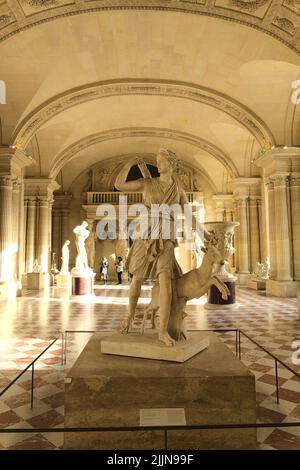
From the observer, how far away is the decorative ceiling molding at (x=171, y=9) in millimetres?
8477

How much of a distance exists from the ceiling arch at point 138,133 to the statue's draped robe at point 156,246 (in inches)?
587

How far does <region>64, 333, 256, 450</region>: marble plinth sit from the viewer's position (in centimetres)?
251

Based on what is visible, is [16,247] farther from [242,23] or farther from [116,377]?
[116,377]

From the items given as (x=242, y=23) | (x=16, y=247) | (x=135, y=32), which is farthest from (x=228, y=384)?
(x=16, y=247)

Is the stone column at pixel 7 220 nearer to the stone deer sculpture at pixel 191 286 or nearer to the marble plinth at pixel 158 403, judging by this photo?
the stone deer sculpture at pixel 191 286

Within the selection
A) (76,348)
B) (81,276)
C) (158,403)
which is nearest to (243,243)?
(81,276)

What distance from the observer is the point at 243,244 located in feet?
58.9

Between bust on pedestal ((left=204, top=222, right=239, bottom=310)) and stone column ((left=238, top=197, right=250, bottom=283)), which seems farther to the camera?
stone column ((left=238, top=197, right=250, bottom=283))

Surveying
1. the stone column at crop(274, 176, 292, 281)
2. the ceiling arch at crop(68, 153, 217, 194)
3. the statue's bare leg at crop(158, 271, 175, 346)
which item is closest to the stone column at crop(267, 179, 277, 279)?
the stone column at crop(274, 176, 292, 281)

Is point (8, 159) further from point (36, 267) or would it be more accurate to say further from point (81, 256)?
point (36, 267)

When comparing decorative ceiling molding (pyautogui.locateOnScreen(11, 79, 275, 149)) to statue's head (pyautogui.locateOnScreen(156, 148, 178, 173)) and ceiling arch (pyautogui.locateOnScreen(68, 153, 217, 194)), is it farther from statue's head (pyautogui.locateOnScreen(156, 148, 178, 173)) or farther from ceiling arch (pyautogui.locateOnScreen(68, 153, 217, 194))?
statue's head (pyautogui.locateOnScreen(156, 148, 178, 173))

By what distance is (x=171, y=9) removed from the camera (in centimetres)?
891

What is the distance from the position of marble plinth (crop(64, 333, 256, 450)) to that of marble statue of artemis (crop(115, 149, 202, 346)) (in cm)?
49

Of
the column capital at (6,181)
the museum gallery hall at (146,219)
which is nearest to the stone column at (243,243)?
the museum gallery hall at (146,219)
